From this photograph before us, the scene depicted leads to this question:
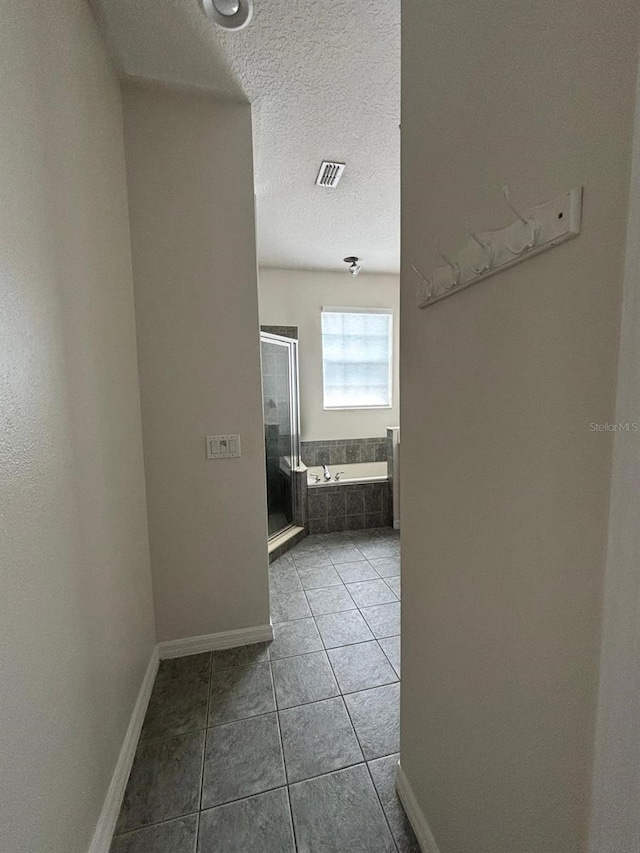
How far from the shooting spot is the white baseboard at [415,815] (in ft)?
3.32

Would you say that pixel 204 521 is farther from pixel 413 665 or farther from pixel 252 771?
pixel 413 665

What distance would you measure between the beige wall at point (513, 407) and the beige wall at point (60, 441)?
91cm

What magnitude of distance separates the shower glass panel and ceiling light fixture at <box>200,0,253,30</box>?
6.00ft

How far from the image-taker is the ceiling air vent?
2.10 meters

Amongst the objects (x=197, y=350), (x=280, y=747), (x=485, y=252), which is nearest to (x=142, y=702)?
(x=280, y=747)

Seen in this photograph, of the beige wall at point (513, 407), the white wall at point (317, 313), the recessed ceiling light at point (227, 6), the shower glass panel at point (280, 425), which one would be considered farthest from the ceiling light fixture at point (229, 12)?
the white wall at point (317, 313)

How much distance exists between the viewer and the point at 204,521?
6.07 ft

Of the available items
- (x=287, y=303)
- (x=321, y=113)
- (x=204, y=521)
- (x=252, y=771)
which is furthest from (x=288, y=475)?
(x=321, y=113)

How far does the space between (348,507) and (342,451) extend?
852mm

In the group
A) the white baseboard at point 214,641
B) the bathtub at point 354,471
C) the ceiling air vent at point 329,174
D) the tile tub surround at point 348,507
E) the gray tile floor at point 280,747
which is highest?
the ceiling air vent at point 329,174

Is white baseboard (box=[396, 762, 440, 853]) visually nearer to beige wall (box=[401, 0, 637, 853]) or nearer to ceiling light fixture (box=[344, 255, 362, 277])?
beige wall (box=[401, 0, 637, 853])

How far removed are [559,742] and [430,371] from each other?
28.7 inches

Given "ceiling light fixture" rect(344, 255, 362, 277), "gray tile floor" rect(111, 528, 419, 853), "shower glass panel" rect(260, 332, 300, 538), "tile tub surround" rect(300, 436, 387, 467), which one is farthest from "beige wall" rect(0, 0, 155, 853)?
"tile tub surround" rect(300, 436, 387, 467)

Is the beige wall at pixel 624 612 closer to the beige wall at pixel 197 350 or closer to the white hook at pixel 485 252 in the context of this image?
the white hook at pixel 485 252
